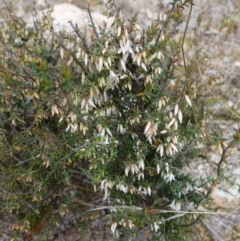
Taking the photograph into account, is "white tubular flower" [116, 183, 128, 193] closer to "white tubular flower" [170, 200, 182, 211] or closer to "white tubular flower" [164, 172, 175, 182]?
"white tubular flower" [164, 172, 175, 182]

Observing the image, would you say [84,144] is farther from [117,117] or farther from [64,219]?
[64,219]

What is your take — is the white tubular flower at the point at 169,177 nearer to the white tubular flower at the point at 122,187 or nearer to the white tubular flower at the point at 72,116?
the white tubular flower at the point at 122,187

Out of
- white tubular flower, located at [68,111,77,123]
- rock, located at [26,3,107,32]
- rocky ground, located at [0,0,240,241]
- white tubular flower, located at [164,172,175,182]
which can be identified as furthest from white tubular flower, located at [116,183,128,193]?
rock, located at [26,3,107,32]

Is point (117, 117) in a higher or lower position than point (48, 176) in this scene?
higher

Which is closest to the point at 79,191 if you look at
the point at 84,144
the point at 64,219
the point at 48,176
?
the point at 64,219

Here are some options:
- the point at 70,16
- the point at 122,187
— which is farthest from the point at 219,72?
the point at 122,187

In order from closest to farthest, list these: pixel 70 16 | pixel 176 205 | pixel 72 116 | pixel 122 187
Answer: pixel 72 116, pixel 122 187, pixel 176 205, pixel 70 16

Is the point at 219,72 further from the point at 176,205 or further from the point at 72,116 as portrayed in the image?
the point at 72,116

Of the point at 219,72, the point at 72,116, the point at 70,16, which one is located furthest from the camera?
the point at 70,16
